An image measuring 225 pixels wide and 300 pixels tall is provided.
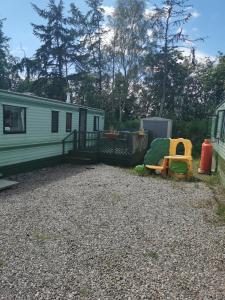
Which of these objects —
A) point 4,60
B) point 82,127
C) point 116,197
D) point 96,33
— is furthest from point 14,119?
point 4,60

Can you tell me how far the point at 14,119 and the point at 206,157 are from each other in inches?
246

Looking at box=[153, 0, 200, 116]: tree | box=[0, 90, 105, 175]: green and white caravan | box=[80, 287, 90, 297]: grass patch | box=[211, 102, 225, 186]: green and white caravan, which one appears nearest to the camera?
box=[80, 287, 90, 297]: grass patch

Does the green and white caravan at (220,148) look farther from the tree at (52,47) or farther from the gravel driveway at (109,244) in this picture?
the tree at (52,47)

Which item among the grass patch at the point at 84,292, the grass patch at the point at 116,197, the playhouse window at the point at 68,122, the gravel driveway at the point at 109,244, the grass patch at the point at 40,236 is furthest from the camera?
the playhouse window at the point at 68,122

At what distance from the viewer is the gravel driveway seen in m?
2.69

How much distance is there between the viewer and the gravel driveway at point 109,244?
2.69 meters

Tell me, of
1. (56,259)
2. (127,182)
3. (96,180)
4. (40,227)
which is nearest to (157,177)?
(127,182)

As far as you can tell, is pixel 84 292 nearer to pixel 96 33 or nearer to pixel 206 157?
pixel 206 157

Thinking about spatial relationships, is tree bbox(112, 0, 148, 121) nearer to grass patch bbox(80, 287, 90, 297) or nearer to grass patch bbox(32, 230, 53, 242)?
grass patch bbox(32, 230, 53, 242)

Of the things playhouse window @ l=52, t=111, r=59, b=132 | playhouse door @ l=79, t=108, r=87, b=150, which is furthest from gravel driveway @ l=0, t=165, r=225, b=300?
playhouse door @ l=79, t=108, r=87, b=150

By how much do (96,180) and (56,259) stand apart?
14.7 ft

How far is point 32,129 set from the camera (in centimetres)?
884

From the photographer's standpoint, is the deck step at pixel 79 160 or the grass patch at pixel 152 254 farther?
the deck step at pixel 79 160

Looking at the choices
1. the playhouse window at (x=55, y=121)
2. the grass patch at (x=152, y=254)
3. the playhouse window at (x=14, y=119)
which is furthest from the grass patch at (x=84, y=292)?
the playhouse window at (x=55, y=121)
